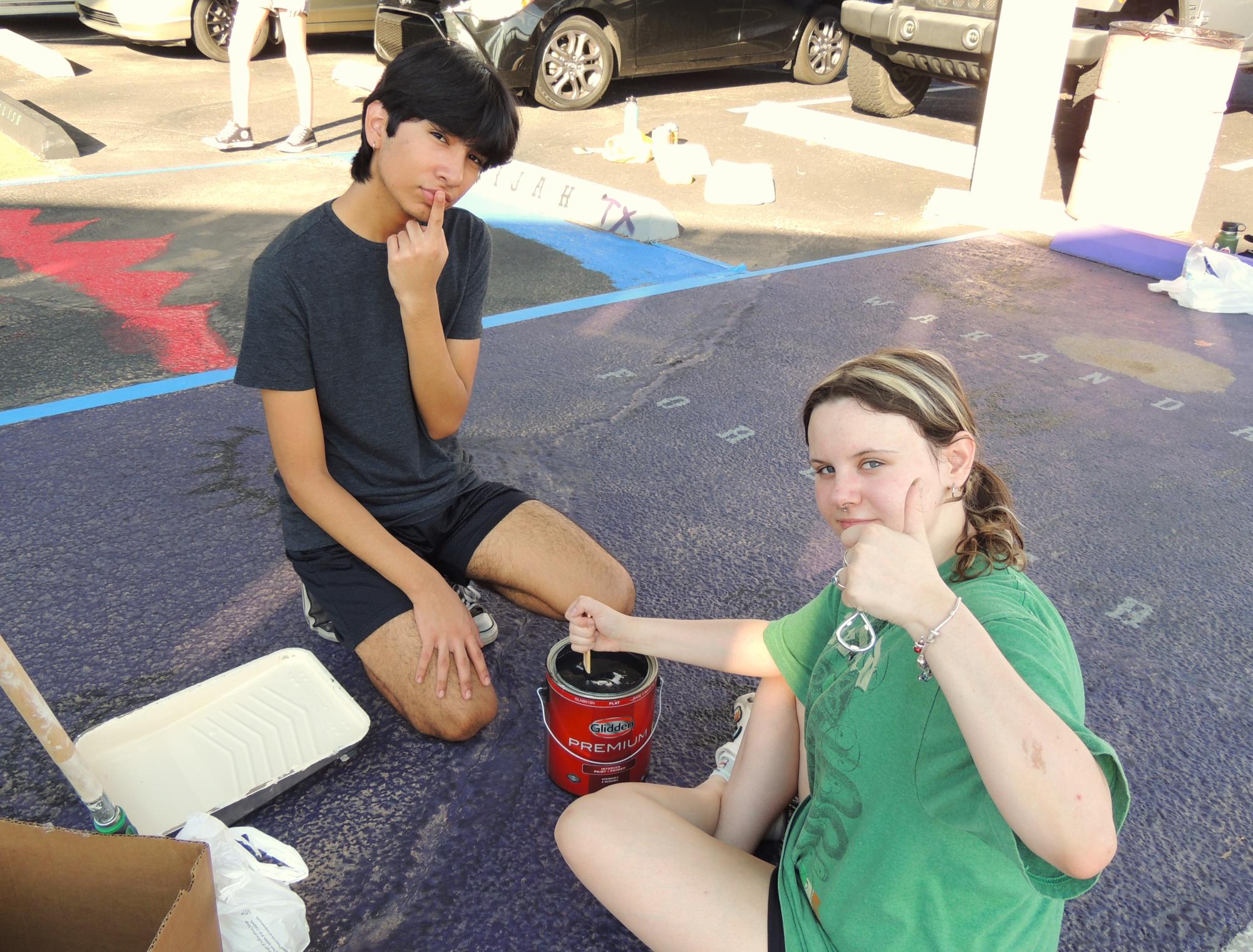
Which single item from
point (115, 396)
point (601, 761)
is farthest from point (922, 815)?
point (115, 396)

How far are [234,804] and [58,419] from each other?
218 centimetres

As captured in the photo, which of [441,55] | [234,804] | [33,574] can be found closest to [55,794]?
[234,804]

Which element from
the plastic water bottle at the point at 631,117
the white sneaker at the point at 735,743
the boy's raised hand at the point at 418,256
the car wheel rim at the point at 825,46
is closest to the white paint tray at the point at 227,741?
the white sneaker at the point at 735,743

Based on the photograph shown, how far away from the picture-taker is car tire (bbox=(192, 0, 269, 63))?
973 centimetres

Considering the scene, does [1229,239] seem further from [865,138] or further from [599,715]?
[599,715]

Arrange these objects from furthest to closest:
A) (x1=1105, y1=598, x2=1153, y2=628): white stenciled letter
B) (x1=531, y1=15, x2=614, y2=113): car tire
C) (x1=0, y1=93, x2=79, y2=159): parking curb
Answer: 1. (x1=531, y1=15, x2=614, y2=113): car tire
2. (x1=0, y1=93, x2=79, y2=159): parking curb
3. (x1=1105, y1=598, x2=1153, y2=628): white stenciled letter

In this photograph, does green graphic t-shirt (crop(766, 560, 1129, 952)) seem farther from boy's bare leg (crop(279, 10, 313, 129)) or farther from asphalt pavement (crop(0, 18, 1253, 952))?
boy's bare leg (crop(279, 10, 313, 129))

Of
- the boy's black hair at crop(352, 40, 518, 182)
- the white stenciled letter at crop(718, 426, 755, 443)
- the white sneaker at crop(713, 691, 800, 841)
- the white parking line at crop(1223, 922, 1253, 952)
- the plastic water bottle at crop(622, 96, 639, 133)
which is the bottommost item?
the white parking line at crop(1223, 922, 1253, 952)

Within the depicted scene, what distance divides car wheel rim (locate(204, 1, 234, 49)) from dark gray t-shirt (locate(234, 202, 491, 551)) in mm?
9065

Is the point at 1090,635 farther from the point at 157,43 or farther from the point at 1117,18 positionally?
the point at 157,43

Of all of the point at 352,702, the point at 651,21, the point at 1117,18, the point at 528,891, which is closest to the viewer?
the point at 528,891

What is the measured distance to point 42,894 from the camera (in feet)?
4.68

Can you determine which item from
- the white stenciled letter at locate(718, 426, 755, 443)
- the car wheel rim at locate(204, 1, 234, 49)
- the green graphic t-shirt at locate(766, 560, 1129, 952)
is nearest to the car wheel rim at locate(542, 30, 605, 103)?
the car wheel rim at locate(204, 1, 234, 49)

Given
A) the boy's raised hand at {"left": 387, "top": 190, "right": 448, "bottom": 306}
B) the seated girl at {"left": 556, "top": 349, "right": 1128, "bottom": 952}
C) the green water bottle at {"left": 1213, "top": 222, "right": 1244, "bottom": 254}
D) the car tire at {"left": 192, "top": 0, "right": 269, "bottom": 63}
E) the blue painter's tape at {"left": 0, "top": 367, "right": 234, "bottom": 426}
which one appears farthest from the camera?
the car tire at {"left": 192, "top": 0, "right": 269, "bottom": 63}
